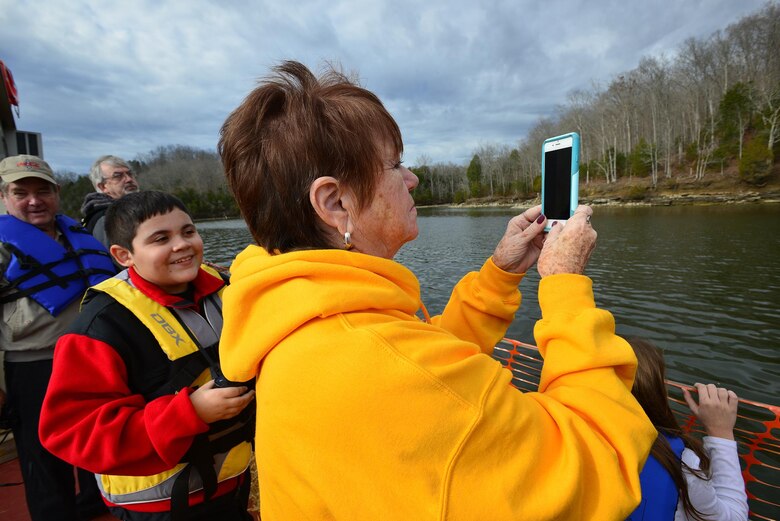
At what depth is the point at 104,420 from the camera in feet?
4.17

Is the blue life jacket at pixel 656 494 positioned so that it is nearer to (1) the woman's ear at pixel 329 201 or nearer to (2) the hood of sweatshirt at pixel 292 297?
(2) the hood of sweatshirt at pixel 292 297

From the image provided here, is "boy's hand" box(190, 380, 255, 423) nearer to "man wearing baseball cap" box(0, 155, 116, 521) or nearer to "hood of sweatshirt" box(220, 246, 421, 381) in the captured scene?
"hood of sweatshirt" box(220, 246, 421, 381)

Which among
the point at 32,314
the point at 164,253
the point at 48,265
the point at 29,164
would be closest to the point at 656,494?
the point at 164,253

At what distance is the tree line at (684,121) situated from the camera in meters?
39.3

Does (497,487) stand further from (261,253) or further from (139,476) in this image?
(139,476)

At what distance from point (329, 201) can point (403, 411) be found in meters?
0.52

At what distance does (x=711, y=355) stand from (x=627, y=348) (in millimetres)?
7788

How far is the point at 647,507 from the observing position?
1.56m

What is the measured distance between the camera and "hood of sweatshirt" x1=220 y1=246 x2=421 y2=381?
2.35 feet

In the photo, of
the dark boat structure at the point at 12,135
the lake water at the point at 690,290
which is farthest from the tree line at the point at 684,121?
the dark boat structure at the point at 12,135

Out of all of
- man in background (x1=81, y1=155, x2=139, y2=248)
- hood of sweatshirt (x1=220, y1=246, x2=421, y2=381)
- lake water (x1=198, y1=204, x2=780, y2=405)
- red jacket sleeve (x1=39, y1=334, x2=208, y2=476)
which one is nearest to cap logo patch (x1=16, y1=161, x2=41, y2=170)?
man in background (x1=81, y1=155, x2=139, y2=248)

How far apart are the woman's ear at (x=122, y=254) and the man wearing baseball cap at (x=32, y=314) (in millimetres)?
902

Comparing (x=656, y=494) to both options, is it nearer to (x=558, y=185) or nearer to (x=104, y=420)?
(x=558, y=185)

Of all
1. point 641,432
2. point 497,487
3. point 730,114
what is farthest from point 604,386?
point 730,114
